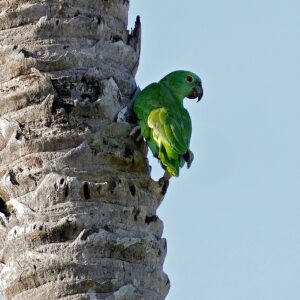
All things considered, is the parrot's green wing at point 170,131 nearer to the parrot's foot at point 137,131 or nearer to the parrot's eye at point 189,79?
the parrot's foot at point 137,131

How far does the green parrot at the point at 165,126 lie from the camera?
4930 millimetres

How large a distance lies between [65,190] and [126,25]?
1113 mm

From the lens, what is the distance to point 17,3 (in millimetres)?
4906

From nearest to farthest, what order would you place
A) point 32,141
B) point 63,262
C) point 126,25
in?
point 63,262, point 32,141, point 126,25

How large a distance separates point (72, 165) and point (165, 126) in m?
0.84

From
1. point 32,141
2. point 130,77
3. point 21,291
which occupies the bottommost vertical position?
point 21,291

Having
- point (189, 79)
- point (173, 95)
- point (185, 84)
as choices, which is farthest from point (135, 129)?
point (189, 79)

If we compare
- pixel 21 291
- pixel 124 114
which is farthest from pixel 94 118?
pixel 21 291

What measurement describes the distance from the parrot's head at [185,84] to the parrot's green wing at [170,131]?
923 mm

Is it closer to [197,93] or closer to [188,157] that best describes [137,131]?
[188,157]

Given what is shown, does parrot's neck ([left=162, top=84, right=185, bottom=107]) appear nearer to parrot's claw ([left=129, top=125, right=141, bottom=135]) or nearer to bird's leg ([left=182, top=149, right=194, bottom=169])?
bird's leg ([left=182, top=149, right=194, bottom=169])

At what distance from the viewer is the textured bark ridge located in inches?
168

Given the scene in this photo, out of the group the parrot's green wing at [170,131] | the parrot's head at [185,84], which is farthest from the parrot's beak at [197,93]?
the parrot's green wing at [170,131]

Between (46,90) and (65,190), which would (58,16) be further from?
(65,190)
